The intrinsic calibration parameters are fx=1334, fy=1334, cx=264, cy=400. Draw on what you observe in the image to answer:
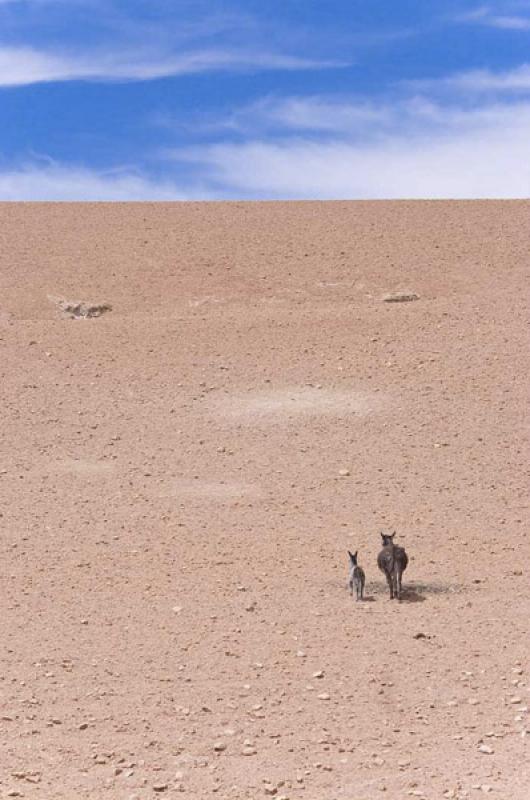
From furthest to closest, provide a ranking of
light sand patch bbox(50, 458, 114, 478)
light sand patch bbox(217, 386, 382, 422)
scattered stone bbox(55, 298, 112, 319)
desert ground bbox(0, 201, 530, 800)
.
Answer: scattered stone bbox(55, 298, 112, 319), light sand patch bbox(217, 386, 382, 422), light sand patch bbox(50, 458, 114, 478), desert ground bbox(0, 201, 530, 800)

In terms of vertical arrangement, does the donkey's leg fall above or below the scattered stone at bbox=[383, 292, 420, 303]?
below

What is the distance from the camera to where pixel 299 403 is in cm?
1933

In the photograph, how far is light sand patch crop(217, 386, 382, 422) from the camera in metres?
18.9

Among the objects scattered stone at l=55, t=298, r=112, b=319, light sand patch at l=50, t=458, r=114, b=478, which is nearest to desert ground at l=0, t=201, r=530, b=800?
light sand patch at l=50, t=458, r=114, b=478

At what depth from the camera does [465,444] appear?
17.7m

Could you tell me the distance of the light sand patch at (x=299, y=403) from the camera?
18922 mm

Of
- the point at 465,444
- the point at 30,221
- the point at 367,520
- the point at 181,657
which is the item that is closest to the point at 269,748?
the point at 181,657

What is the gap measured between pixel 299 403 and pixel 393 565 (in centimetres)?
775

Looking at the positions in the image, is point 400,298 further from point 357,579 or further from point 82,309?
point 357,579

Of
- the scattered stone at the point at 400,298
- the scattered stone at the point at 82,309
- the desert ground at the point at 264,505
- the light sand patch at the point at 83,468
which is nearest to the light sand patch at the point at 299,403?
the desert ground at the point at 264,505

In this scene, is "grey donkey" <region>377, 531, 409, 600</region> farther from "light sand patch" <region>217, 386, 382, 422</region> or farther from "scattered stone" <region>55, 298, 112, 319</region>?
"scattered stone" <region>55, 298, 112, 319</region>

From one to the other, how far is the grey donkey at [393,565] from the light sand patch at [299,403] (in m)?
7.01

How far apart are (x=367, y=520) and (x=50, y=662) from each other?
5.49 metres

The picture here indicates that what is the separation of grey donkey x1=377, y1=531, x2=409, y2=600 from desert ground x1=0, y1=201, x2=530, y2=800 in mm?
154
